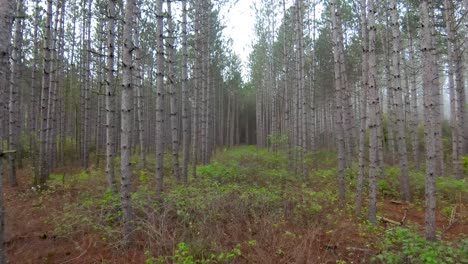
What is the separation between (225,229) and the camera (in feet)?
17.4

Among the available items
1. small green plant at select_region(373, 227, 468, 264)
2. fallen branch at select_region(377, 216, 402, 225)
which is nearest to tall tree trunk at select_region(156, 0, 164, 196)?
small green plant at select_region(373, 227, 468, 264)

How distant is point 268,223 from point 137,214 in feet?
8.88

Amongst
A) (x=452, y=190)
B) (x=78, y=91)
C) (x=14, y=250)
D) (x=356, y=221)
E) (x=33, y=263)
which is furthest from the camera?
(x=78, y=91)

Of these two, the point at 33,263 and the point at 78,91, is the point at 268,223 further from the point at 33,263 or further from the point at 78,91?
the point at 78,91

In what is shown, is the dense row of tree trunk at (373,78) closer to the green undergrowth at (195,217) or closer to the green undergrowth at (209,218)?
the green undergrowth at (209,218)

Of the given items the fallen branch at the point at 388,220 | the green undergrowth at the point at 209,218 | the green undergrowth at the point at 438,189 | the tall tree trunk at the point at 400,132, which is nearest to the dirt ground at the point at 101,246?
the green undergrowth at the point at 209,218

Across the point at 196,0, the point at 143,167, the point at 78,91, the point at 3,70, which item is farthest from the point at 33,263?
the point at 78,91

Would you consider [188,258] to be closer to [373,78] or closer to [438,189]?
[373,78]

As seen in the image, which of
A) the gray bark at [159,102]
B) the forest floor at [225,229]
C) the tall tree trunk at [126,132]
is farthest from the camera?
the gray bark at [159,102]

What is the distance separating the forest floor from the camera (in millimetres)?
4348

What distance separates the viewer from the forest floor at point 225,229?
171 inches

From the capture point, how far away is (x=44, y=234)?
16.8 feet

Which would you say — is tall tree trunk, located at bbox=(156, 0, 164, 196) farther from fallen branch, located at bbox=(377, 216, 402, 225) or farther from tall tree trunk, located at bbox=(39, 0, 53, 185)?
fallen branch, located at bbox=(377, 216, 402, 225)

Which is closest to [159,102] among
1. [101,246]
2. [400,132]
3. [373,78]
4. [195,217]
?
[195,217]
